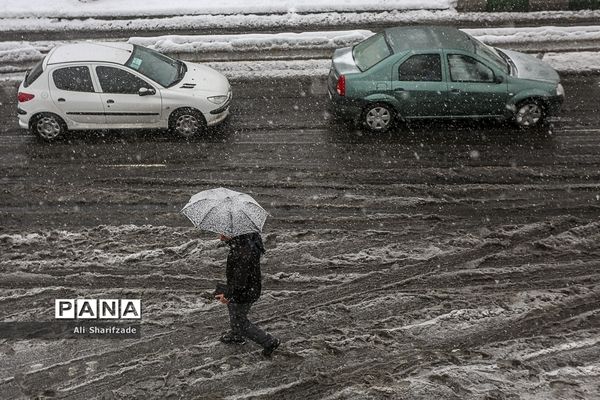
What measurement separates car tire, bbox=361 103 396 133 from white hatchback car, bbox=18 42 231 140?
2572 millimetres

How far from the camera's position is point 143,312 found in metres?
7.59

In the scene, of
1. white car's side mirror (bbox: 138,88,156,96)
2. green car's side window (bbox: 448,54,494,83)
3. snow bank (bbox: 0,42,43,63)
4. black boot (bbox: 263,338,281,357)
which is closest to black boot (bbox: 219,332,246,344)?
black boot (bbox: 263,338,281,357)

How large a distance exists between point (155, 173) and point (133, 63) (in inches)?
88.8

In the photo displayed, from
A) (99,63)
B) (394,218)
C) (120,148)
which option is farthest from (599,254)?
(99,63)

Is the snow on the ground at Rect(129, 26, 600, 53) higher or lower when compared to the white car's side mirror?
higher

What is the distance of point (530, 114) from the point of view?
11117 mm

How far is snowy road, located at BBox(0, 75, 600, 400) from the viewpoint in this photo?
6.75m

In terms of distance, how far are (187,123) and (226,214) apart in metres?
Result: 5.27

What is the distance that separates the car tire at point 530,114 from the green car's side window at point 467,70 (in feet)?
2.55

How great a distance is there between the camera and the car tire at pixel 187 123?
10.9m

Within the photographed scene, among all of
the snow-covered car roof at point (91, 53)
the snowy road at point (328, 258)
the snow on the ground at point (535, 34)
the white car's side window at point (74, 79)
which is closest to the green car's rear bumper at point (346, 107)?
the snowy road at point (328, 258)

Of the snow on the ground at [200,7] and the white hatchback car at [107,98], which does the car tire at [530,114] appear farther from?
the snow on the ground at [200,7]

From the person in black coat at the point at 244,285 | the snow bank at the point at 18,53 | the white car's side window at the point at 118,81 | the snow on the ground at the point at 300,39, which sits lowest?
the person in black coat at the point at 244,285

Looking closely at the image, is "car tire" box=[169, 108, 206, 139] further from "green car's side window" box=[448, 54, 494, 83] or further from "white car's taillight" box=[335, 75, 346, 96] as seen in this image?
"green car's side window" box=[448, 54, 494, 83]
